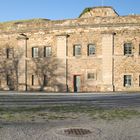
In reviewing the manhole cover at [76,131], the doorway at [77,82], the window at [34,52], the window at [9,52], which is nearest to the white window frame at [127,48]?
the doorway at [77,82]

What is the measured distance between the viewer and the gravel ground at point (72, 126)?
30.9 ft

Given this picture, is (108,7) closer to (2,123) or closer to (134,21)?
(134,21)

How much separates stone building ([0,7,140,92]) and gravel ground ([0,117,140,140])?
2023 centimetres

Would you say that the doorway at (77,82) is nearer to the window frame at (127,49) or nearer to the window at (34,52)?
the window at (34,52)

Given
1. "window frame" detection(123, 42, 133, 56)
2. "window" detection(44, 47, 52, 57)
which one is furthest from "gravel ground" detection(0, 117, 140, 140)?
"window" detection(44, 47, 52, 57)

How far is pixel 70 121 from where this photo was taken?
12.4 metres

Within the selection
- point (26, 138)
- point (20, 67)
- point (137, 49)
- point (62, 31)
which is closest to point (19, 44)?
point (20, 67)

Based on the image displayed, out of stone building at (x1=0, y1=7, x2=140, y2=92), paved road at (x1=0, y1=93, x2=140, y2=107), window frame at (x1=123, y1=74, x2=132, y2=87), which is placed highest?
stone building at (x1=0, y1=7, x2=140, y2=92)

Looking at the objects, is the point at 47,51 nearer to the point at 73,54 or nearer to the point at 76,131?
the point at 73,54

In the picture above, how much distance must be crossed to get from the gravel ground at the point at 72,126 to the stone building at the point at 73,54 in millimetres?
20232

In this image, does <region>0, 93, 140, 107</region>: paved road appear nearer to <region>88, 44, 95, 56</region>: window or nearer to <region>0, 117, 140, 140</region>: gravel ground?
<region>0, 117, 140, 140</region>: gravel ground

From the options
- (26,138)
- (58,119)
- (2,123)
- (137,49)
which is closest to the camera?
(26,138)

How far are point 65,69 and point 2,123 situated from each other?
75.0ft

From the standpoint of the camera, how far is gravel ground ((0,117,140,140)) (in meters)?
9.43
